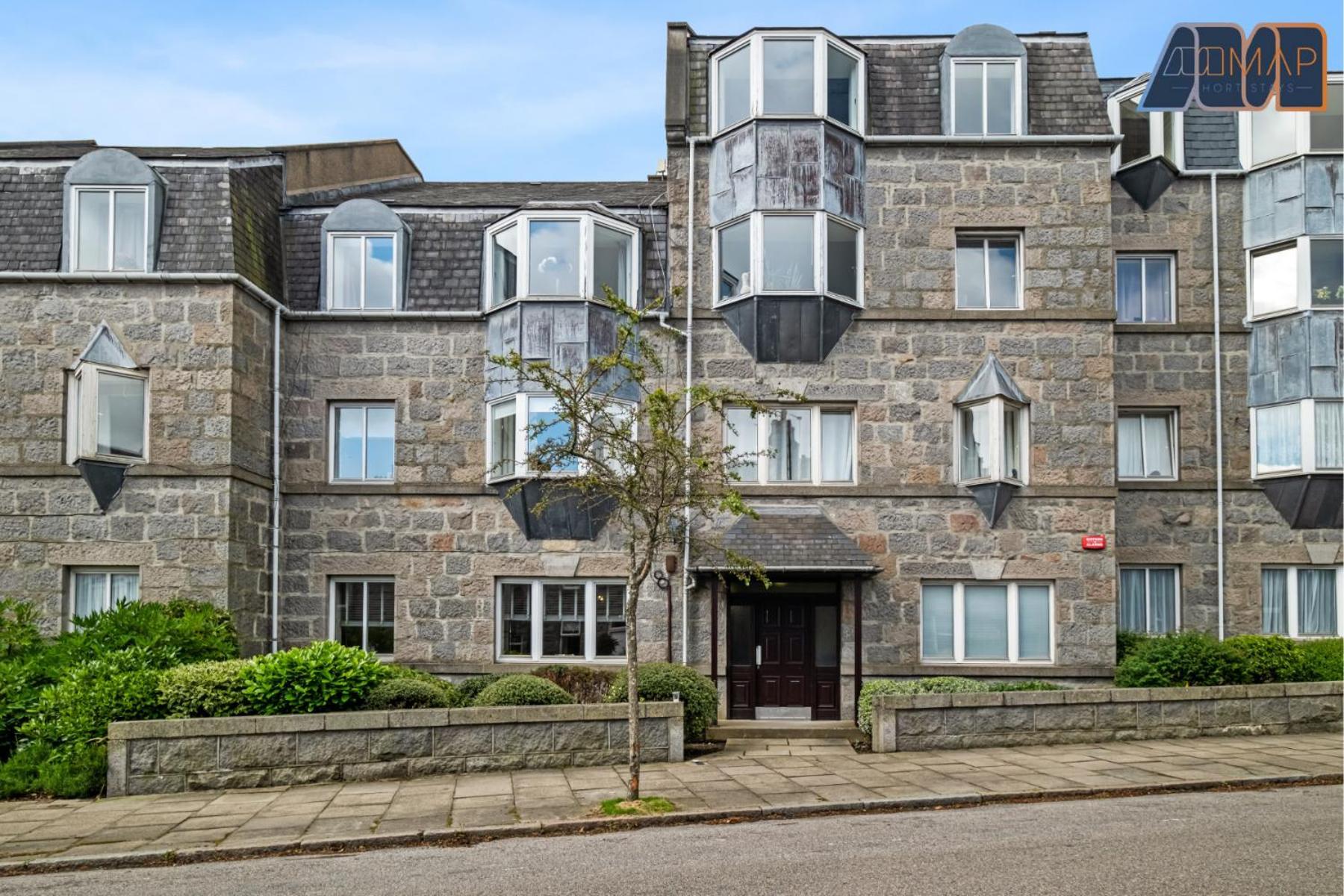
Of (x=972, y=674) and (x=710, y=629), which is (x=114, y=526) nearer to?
(x=710, y=629)

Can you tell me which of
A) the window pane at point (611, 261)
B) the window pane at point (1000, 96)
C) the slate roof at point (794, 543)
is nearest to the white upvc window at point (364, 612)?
the slate roof at point (794, 543)

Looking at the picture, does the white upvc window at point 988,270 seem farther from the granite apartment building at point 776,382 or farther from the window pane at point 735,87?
the window pane at point 735,87

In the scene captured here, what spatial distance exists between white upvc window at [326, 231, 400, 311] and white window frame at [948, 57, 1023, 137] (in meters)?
9.70

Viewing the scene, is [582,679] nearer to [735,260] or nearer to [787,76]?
[735,260]

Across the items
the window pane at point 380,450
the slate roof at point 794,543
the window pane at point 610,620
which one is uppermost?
the window pane at point 380,450

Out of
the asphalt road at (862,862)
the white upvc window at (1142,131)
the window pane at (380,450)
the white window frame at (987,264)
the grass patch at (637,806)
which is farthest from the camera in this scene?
the white upvc window at (1142,131)

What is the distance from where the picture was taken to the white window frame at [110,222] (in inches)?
747

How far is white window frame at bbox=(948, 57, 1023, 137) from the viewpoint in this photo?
20.1 metres

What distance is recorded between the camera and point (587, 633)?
20172 millimetres

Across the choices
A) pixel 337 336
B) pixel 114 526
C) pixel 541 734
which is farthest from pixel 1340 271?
pixel 114 526

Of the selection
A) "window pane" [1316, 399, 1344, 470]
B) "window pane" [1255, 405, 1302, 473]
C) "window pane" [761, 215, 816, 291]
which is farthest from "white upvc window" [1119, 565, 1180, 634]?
"window pane" [761, 215, 816, 291]

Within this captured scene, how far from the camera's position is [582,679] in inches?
759

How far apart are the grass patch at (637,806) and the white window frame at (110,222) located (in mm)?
11893

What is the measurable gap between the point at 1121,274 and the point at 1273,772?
1015 centimetres
